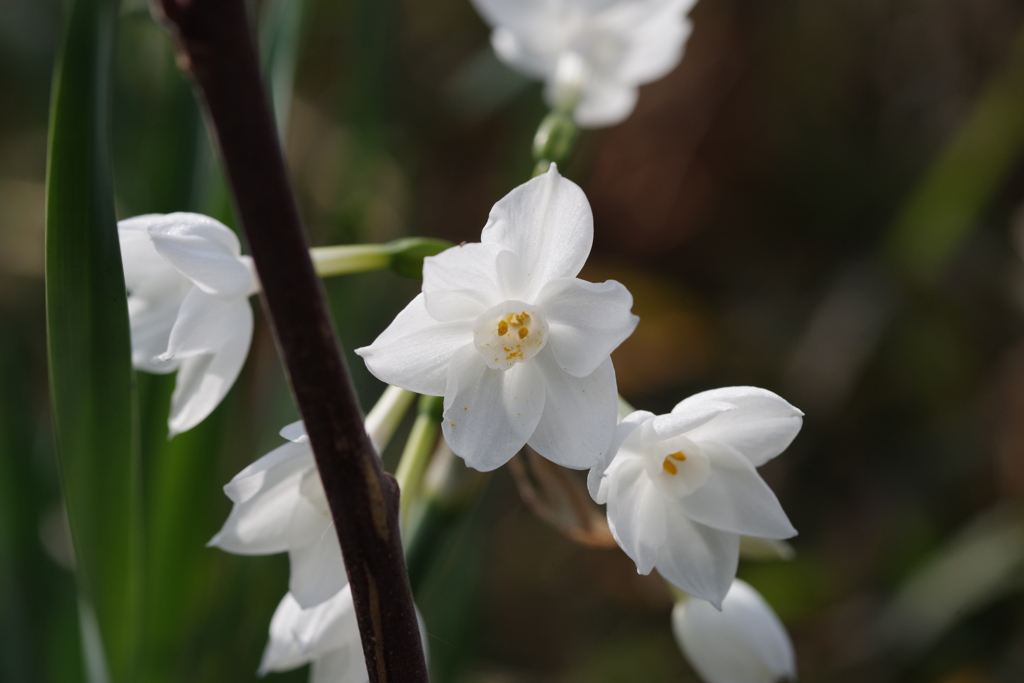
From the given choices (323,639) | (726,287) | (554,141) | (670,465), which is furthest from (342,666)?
(726,287)

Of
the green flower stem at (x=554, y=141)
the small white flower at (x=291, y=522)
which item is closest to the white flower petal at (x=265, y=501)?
the small white flower at (x=291, y=522)

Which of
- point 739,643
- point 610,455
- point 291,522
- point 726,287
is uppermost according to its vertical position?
point 610,455

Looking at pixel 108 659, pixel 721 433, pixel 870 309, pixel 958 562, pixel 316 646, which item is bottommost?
pixel 958 562

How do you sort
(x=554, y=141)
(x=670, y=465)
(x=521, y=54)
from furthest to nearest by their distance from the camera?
(x=521, y=54) → (x=554, y=141) → (x=670, y=465)

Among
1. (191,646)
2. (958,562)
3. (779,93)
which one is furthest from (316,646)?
(779,93)

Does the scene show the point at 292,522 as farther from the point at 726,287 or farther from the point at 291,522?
the point at 726,287

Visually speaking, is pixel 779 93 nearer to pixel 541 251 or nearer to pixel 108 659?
pixel 541 251

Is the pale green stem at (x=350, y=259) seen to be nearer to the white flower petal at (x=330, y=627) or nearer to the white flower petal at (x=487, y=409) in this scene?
the white flower petal at (x=487, y=409)
